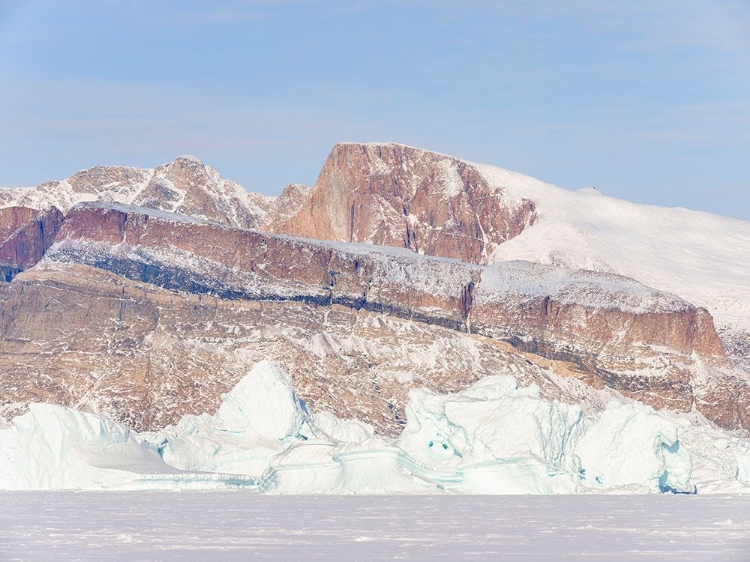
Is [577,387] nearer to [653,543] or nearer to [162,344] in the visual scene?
[162,344]

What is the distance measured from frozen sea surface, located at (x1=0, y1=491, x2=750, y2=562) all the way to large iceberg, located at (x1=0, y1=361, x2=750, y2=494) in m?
2.39

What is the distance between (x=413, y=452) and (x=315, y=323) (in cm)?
8790

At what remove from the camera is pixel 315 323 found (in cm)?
17538

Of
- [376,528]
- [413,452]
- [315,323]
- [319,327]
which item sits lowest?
[319,327]

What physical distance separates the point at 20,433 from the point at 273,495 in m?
16.1

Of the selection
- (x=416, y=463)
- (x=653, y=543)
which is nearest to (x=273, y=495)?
(x=416, y=463)

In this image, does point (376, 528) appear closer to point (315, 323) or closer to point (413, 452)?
point (413, 452)

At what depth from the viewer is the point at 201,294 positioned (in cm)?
17625

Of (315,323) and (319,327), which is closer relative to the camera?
(319,327)

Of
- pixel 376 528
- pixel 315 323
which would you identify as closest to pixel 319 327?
pixel 315 323

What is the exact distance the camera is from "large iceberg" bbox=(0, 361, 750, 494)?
272 feet

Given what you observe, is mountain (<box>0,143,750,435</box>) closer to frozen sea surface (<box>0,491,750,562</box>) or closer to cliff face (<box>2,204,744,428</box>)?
cliff face (<box>2,204,744,428</box>)

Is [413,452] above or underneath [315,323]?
above

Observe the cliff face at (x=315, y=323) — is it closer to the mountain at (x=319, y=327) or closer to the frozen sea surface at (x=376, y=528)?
the mountain at (x=319, y=327)
